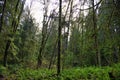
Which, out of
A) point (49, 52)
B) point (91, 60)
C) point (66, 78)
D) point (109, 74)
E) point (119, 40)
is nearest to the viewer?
point (119, 40)

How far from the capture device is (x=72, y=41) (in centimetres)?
1942

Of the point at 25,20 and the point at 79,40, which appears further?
the point at 25,20

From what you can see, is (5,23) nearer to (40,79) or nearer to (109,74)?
(40,79)

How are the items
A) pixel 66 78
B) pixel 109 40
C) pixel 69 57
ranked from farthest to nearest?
1. pixel 69 57
2. pixel 66 78
3. pixel 109 40

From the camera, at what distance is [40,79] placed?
14.4 meters

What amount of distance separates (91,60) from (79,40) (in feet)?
74.3

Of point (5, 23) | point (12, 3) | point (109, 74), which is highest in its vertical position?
point (12, 3)

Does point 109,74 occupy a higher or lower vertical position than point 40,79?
higher

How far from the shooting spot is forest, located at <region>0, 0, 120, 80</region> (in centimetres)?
534

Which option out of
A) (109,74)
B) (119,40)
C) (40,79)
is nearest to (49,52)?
(40,79)

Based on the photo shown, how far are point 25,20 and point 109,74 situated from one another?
25.8 metres

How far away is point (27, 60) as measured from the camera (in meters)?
30.2

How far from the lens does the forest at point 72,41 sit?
5.34 m

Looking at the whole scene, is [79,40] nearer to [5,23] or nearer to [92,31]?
[92,31]
